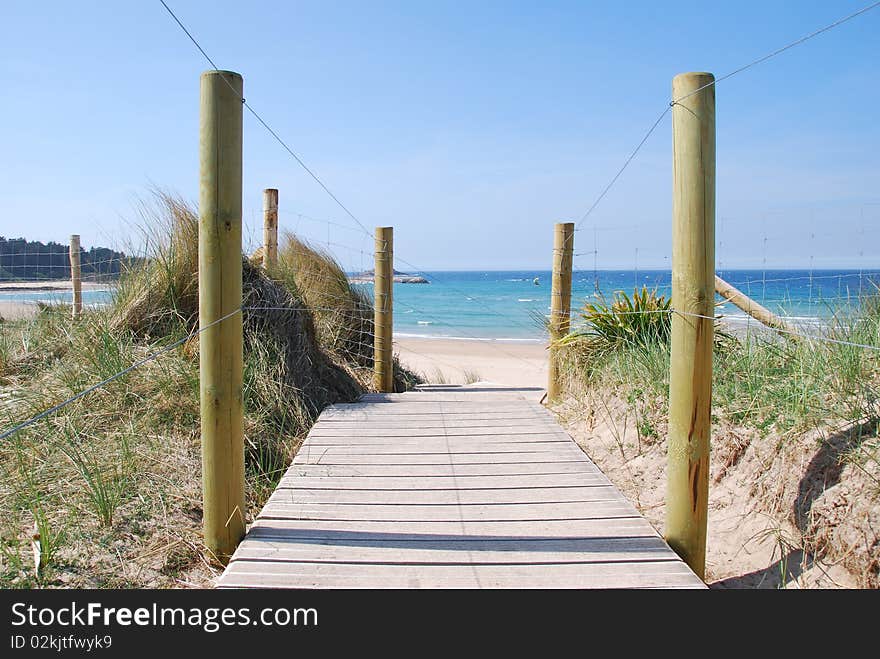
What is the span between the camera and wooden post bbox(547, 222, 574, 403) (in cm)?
571

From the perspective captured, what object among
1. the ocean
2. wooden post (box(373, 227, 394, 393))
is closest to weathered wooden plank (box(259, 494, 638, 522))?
the ocean

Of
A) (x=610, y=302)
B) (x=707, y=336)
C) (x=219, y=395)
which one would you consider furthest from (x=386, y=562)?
(x=610, y=302)

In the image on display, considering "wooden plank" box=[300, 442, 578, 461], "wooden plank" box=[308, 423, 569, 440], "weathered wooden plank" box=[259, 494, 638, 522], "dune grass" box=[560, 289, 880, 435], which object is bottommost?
"weathered wooden plank" box=[259, 494, 638, 522]

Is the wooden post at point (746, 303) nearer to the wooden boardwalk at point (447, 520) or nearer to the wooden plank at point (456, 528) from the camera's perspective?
the wooden boardwalk at point (447, 520)

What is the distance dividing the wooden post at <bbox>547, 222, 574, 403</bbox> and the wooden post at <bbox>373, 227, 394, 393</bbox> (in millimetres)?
1470

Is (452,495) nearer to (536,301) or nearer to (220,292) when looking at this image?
(220,292)

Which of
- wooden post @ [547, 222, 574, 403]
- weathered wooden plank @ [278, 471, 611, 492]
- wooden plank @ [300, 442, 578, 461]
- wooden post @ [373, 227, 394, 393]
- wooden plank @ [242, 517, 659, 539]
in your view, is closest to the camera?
wooden plank @ [242, 517, 659, 539]

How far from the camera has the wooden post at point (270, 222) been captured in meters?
7.24

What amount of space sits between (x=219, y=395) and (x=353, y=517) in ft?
2.79

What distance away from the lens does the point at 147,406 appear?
3.95m

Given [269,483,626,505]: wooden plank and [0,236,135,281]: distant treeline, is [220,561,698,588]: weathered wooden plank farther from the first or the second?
[0,236,135,281]: distant treeline

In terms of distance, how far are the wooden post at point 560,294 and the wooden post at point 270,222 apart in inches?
121

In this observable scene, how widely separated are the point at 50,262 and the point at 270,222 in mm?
6701

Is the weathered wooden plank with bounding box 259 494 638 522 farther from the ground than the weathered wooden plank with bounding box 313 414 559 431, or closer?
closer
